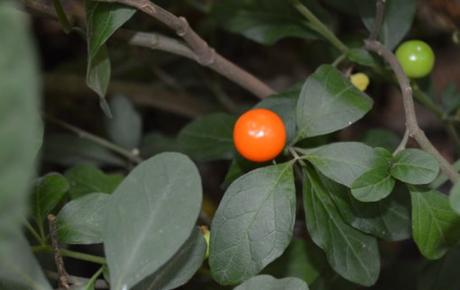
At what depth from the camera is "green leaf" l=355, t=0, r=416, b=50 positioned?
1348 mm

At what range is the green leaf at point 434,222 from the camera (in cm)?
104

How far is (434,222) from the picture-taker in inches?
41.0

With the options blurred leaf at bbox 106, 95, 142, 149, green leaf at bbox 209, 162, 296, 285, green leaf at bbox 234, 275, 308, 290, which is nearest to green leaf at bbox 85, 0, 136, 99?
green leaf at bbox 209, 162, 296, 285

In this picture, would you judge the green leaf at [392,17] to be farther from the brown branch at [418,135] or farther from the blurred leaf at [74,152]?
the blurred leaf at [74,152]

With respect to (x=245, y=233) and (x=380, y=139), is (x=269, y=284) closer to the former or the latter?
(x=245, y=233)

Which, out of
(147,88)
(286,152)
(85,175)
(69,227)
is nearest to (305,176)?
(286,152)

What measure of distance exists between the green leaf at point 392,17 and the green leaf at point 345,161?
1.37 ft

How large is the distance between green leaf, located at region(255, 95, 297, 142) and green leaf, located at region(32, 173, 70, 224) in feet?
1.18

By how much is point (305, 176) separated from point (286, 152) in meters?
0.08

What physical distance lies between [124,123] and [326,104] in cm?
73

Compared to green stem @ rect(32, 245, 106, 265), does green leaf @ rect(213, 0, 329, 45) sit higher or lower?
higher

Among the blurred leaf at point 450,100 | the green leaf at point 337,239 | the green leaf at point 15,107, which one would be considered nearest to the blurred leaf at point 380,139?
the blurred leaf at point 450,100

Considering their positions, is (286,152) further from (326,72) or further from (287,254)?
(287,254)

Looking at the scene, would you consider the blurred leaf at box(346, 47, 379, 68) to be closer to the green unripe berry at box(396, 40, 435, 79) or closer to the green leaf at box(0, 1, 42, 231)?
the green unripe berry at box(396, 40, 435, 79)
